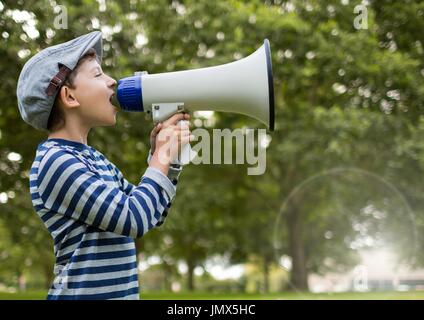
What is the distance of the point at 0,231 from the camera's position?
14.0m

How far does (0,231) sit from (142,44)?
8.68 m

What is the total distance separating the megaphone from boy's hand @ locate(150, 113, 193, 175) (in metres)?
0.03

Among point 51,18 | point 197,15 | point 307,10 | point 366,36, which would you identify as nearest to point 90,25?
point 51,18

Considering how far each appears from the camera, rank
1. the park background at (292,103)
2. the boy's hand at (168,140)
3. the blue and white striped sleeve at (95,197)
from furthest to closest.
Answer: the park background at (292,103)
the boy's hand at (168,140)
the blue and white striped sleeve at (95,197)

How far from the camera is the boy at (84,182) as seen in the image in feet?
4.24

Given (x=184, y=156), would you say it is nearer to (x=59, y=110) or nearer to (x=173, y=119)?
(x=173, y=119)

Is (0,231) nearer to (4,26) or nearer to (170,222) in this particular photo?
(170,222)

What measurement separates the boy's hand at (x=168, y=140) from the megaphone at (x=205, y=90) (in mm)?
33

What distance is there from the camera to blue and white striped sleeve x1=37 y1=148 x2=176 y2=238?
4.18 feet

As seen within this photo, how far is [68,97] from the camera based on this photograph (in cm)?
146

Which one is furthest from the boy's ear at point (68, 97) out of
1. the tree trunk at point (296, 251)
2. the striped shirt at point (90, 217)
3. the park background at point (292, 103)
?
the tree trunk at point (296, 251)

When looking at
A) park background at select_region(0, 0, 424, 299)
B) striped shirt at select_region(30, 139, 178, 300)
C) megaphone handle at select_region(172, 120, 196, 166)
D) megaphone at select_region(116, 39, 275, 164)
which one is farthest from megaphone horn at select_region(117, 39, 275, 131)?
park background at select_region(0, 0, 424, 299)

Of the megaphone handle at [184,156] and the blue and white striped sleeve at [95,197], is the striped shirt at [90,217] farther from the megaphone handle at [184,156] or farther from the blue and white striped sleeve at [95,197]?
the megaphone handle at [184,156]

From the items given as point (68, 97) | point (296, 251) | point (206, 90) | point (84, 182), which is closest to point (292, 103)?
point (296, 251)
